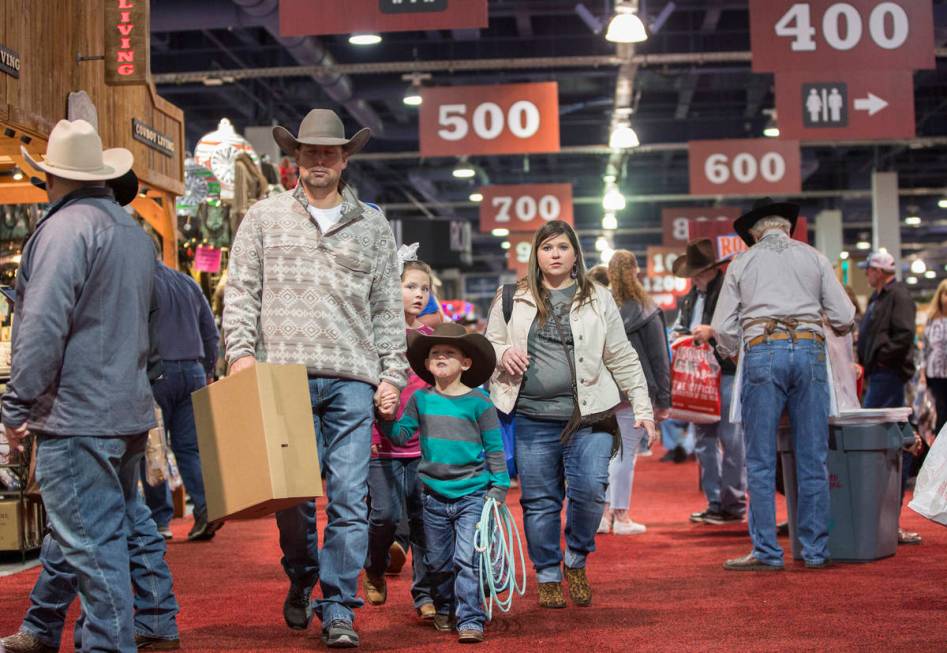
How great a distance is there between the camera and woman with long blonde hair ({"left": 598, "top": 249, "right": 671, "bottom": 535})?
8.18 meters

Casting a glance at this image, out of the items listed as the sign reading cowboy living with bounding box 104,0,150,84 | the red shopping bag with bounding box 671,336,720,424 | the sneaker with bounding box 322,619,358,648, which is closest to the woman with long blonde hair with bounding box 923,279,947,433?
the red shopping bag with bounding box 671,336,720,424

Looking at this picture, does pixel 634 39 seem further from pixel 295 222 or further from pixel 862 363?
pixel 295 222

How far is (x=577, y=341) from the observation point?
5.88m

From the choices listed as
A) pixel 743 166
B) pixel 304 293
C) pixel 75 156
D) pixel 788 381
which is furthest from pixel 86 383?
pixel 743 166

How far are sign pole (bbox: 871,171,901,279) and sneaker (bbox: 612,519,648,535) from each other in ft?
66.1

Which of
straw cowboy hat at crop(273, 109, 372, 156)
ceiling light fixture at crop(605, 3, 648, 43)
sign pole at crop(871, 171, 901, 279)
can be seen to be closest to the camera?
straw cowboy hat at crop(273, 109, 372, 156)

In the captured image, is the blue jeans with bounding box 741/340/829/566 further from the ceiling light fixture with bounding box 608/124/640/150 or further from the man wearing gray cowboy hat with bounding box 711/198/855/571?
the ceiling light fixture with bounding box 608/124/640/150

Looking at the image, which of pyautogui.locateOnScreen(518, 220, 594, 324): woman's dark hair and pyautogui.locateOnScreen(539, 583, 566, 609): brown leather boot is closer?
pyautogui.locateOnScreen(539, 583, 566, 609): brown leather boot

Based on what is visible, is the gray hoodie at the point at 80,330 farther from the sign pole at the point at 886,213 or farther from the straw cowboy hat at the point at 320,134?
the sign pole at the point at 886,213

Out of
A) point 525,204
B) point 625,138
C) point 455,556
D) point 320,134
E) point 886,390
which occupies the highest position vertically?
point 625,138

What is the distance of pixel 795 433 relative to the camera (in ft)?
22.8

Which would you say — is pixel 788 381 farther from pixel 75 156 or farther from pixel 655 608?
pixel 75 156

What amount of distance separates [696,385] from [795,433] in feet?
6.52

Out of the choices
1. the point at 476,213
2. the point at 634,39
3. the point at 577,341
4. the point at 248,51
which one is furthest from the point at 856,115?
the point at 476,213
